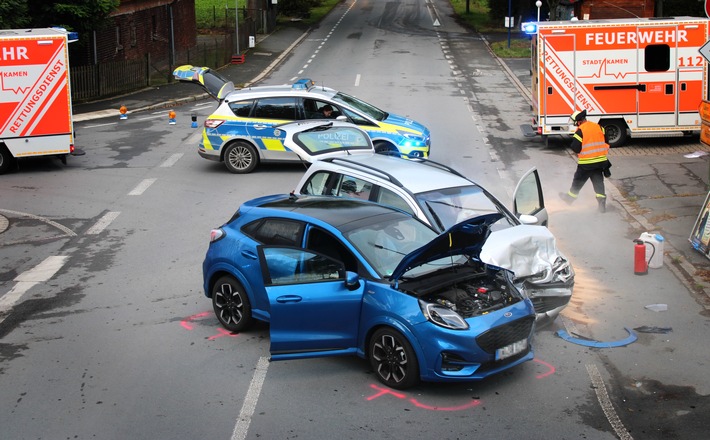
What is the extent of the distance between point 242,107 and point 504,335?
12053 millimetres

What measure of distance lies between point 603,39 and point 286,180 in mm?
8090

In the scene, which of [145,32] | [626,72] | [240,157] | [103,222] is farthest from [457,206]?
[145,32]

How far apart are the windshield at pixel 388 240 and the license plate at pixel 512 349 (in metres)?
1.29

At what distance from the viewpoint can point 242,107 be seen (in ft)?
64.1

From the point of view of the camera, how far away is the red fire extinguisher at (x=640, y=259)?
12.5m

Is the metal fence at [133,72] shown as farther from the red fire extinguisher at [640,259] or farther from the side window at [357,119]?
the red fire extinguisher at [640,259]

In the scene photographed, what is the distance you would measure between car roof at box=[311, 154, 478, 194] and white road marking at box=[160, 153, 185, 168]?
9191 millimetres

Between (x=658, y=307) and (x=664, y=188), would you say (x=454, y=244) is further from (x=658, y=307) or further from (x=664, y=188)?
(x=664, y=188)

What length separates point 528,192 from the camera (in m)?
13.0

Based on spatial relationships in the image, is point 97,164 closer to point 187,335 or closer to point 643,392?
point 187,335

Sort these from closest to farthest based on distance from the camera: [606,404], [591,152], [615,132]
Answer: [606,404] → [591,152] → [615,132]

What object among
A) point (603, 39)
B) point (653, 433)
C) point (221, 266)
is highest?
point (603, 39)

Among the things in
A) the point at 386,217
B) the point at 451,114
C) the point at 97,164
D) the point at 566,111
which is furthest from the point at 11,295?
the point at 451,114

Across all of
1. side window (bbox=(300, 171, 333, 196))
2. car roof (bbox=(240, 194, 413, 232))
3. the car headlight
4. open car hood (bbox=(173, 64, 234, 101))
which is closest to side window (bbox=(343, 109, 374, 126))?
open car hood (bbox=(173, 64, 234, 101))
